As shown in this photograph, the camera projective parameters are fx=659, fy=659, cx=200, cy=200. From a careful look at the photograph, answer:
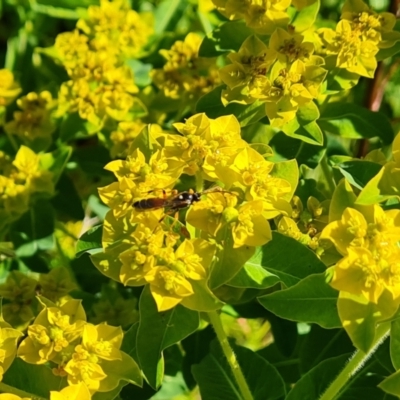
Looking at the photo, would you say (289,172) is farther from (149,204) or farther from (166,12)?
(166,12)

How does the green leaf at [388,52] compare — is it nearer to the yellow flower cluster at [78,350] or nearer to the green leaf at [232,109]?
the green leaf at [232,109]

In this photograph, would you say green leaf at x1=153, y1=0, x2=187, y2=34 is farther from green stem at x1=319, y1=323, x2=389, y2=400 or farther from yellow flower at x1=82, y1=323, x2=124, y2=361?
green stem at x1=319, y1=323, x2=389, y2=400

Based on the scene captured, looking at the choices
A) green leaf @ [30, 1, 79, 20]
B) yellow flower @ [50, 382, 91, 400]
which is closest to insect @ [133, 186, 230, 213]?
yellow flower @ [50, 382, 91, 400]

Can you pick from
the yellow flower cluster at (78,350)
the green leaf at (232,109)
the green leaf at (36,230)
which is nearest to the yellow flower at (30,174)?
the green leaf at (36,230)

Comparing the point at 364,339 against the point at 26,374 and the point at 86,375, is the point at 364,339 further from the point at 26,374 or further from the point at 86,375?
the point at 26,374

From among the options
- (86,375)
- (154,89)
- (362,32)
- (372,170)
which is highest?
(362,32)

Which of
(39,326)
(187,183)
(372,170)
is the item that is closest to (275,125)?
(372,170)
